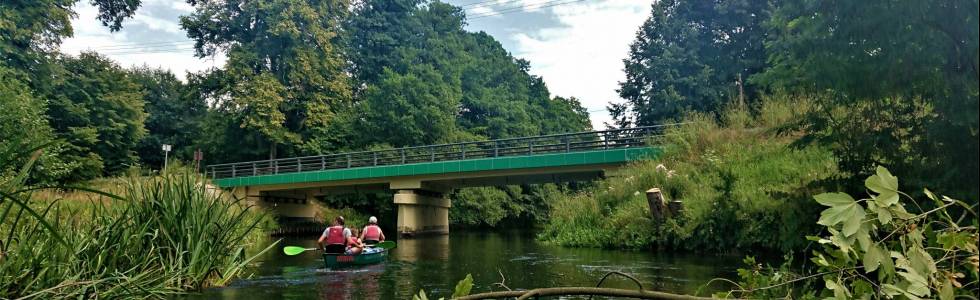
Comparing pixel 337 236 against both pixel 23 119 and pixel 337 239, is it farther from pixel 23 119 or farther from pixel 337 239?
pixel 23 119

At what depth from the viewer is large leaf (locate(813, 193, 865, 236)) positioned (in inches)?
62.3

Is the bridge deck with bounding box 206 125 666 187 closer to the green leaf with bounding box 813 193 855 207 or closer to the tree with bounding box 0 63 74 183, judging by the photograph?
the tree with bounding box 0 63 74 183

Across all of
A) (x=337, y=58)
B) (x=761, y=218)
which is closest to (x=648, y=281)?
(x=761, y=218)

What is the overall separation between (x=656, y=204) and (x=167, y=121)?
43452 mm

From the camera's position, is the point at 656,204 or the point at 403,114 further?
the point at 403,114

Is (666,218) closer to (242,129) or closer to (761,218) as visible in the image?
(761,218)

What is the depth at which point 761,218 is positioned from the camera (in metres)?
14.2

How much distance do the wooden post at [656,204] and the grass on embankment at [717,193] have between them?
23cm

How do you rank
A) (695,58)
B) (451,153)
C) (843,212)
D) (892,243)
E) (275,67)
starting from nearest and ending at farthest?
1. (843,212)
2. (892,243)
3. (451,153)
4. (695,58)
5. (275,67)

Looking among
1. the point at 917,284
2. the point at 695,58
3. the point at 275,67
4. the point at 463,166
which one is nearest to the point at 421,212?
the point at 463,166

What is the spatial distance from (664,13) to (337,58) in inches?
860

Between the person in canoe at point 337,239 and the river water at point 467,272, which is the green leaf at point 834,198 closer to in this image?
the river water at point 467,272

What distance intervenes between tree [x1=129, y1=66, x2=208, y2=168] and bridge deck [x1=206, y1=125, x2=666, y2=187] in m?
11.5

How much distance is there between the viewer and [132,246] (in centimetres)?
710
